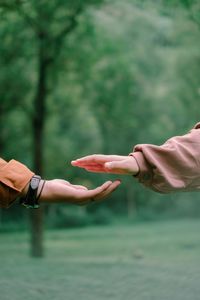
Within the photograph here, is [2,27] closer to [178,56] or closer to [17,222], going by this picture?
[178,56]

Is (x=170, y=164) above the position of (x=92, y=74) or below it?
above

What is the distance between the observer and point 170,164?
2.02 meters

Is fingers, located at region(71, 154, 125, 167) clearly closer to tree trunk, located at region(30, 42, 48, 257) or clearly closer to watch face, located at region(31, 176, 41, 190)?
watch face, located at region(31, 176, 41, 190)

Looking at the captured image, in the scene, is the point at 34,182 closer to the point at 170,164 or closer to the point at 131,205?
the point at 170,164

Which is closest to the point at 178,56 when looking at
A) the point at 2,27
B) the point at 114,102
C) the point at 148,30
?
the point at 114,102

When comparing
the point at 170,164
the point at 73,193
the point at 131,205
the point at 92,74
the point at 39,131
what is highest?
the point at 170,164

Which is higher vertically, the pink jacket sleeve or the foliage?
the pink jacket sleeve

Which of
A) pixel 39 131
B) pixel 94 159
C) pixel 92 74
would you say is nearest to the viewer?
pixel 94 159

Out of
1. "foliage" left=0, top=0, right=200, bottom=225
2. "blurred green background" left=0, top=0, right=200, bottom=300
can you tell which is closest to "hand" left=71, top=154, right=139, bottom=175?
"blurred green background" left=0, top=0, right=200, bottom=300

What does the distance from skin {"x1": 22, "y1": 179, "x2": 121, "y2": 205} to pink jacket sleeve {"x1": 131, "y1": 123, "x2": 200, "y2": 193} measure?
0.12 m

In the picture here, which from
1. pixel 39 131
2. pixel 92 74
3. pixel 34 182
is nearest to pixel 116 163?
pixel 34 182

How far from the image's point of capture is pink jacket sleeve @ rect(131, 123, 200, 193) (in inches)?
79.0

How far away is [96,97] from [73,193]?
1579 centimetres

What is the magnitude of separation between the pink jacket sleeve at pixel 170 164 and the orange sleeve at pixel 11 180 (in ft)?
1.17
